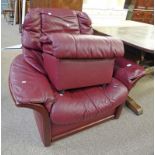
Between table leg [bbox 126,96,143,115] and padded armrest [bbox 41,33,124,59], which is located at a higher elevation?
padded armrest [bbox 41,33,124,59]

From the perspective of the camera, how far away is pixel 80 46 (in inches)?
47.7

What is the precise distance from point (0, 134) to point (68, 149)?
0.58 m

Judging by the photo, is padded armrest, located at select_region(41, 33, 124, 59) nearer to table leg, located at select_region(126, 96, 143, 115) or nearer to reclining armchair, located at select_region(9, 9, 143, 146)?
reclining armchair, located at select_region(9, 9, 143, 146)

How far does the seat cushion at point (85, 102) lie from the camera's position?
124 centimetres

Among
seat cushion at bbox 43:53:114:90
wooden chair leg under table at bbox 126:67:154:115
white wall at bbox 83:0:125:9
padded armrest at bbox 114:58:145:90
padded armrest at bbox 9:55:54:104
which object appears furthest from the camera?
white wall at bbox 83:0:125:9

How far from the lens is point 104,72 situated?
1.41 metres

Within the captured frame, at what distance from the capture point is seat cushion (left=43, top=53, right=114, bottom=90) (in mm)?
1235

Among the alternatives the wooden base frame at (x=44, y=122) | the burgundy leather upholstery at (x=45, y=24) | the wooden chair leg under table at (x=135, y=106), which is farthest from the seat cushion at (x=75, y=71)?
the wooden chair leg under table at (x=135, y=106)

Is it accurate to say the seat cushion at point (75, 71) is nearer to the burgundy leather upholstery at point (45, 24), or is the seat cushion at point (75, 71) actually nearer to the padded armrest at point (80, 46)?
the padded armrest at point (80, 46)

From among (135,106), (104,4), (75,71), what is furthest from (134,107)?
(104,4)

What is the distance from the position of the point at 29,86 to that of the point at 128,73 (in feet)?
2.87

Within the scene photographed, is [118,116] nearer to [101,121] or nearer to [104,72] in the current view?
[101,121]

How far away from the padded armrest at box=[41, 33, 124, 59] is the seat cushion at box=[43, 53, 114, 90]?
44 mm

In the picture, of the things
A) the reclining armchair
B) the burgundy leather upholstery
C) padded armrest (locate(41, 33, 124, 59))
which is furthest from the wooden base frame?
the burgundy leather upholstery
